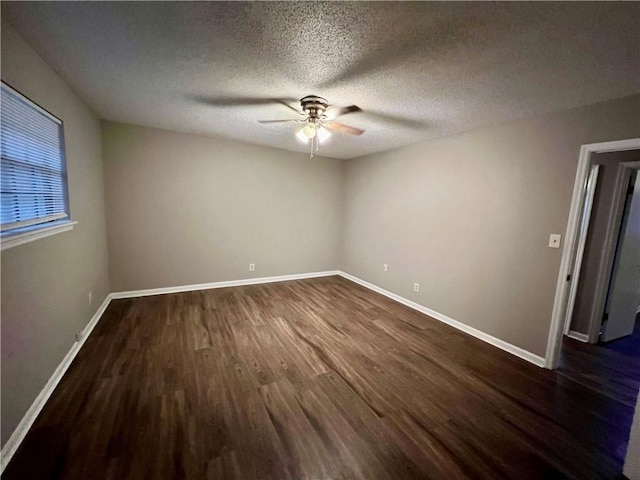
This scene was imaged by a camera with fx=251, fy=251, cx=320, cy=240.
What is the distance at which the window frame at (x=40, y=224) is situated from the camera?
139 cm

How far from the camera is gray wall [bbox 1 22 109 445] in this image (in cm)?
140

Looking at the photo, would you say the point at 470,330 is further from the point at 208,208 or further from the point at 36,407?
the point at 208,208

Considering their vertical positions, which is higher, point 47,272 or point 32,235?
point 32,235

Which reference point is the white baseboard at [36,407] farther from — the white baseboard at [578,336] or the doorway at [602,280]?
the white baseboard at [578,336]

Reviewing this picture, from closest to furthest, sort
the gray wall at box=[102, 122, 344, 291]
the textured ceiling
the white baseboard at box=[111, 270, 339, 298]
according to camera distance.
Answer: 1. the textured ceiling
2. the gray wall at box=[102, 122, 344, 291]
3. the white baseboard at box=[111, 270, 339, 298]

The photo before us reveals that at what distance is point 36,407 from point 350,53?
302 cm

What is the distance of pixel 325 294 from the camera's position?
4.17m

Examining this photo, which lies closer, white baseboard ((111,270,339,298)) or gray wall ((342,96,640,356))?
gray wall ((342,96,640,356))

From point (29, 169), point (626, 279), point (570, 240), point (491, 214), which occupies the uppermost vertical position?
point (29, 169)

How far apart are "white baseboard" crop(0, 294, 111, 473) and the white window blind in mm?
1131

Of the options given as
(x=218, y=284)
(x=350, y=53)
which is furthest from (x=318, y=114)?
(x=218, y=284)

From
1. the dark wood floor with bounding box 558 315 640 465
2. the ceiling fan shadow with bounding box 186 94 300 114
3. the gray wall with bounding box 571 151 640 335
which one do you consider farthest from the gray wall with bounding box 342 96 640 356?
the ceiling fan shadow with bounding box 186 94 300 114

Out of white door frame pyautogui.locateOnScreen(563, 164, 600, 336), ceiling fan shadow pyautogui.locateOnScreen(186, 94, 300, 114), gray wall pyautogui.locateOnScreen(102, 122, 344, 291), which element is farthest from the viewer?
gray wall pyautogui.locateOnScreen(102, 122, 344, 291)

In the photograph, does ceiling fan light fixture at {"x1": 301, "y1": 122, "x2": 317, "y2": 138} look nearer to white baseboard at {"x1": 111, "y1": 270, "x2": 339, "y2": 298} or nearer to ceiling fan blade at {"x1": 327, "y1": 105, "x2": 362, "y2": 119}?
ceiling fan blade at {"x1": 327, "y1": 105, "x2": 362, "y2": 119}
